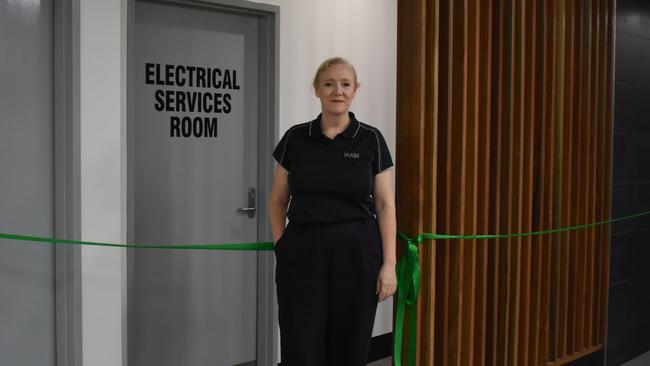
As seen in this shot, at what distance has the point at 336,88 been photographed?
194 centimetres

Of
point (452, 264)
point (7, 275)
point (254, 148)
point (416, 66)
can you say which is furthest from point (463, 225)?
point (7, 275)

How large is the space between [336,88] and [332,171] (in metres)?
0.24

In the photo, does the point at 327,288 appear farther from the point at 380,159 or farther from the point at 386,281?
the point at 380,159

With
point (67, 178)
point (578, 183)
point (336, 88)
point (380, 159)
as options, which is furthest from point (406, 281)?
point (67, 178)

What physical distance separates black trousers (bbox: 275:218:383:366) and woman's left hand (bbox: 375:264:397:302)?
0.05 ft

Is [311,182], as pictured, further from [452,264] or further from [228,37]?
[228,37]

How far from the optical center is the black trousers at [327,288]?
1934 millimetres

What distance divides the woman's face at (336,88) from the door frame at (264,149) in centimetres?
116

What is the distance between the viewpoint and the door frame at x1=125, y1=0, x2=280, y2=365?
2816 mm

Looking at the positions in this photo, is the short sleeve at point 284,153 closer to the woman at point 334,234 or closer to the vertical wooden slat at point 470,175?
the woman at point 334,234

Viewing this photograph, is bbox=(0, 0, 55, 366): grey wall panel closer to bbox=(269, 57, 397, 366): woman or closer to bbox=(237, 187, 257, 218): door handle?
bbox=(237, 187, 257, 218): door handle

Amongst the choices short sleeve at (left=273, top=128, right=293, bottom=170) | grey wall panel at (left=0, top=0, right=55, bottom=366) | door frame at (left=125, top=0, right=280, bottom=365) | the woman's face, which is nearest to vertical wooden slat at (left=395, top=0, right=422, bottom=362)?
the woman's face

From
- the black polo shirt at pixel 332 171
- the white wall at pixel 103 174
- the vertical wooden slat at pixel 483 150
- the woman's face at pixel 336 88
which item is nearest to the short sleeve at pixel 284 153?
the black polo shirt at pixel 332 171

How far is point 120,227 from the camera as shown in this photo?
107 inches
